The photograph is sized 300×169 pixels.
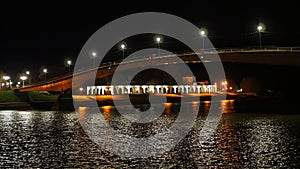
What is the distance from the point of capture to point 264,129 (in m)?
17.8

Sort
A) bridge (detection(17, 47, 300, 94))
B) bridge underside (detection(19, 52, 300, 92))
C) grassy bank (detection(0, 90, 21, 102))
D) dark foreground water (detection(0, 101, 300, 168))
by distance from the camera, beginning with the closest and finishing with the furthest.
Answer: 1. dark foreground water (detection(0, 101, 300, 168))
2. grassy bank (detection(0, 90, 21, 102))
3. bridge (detection(17, 47, 300, 94))
4. bridge underside (detection(19, 52, 300, 92))

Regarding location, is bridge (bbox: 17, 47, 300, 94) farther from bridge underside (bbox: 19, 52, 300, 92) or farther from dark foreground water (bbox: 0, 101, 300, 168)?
dark foreground water (bbox: 0, 101, 300, 168)

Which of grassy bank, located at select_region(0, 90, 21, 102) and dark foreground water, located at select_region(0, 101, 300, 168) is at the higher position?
grassy bank, located at select_region(0, 90, 21, 102)

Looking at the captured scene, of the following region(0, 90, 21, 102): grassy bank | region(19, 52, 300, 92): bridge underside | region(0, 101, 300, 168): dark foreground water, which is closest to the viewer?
region(0, 101, 300, 168): dark foreground water

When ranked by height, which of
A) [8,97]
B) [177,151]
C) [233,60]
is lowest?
[177,151]

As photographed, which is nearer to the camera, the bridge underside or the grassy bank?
the grassy bank

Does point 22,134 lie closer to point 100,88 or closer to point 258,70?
point 100,88

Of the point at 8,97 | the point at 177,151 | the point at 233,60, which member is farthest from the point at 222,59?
the point at 177,151

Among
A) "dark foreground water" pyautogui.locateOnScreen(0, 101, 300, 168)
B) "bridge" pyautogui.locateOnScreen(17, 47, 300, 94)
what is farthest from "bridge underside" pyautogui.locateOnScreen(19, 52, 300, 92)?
"dark foreground water" pyautogui.locateOnScreen(0, 101, 300, 168)

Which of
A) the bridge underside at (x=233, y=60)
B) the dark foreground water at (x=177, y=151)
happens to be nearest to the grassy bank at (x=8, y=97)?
the dark foreground water at (x=177, y=151)

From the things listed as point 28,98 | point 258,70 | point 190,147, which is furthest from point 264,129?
point 258,70

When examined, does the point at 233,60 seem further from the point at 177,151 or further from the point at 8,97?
the point at 177,151

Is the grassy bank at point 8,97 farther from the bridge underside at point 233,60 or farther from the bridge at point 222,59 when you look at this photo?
the bridge underside at point 233,60

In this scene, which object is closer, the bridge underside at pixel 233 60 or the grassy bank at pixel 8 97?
the grassy bank at pixel 8 97
